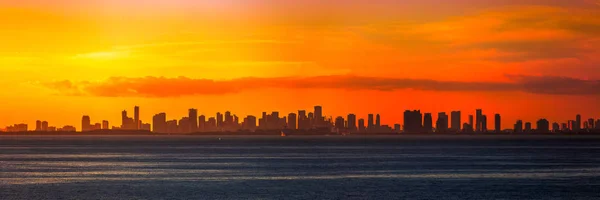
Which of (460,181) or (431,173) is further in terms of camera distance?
(431,173)

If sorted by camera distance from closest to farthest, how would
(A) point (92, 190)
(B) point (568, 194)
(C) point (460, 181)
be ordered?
(B) point (568, 194), (A) point (92, 190), (C) point (460, 181)

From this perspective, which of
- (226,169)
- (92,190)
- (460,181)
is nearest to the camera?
(92,190)

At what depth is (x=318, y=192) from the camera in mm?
83875

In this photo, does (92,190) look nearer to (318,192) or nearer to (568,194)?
(318,192)

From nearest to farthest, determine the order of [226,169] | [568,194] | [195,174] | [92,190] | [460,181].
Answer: [568,194], [92,190], [460,181], [195,174], [226,169]

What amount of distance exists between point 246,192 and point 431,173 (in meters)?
36.6

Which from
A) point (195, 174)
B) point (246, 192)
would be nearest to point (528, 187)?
point (246, 192)

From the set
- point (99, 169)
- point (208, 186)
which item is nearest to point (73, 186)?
point (208, 186)

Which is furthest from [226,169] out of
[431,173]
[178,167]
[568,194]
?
[568,194]

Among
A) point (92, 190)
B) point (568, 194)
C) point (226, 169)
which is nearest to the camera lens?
point (568, 194)

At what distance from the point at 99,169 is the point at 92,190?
3983 cm

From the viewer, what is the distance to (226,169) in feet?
410

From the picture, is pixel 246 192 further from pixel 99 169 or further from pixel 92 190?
pixel 99 169

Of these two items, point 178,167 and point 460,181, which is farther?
point 178,167
